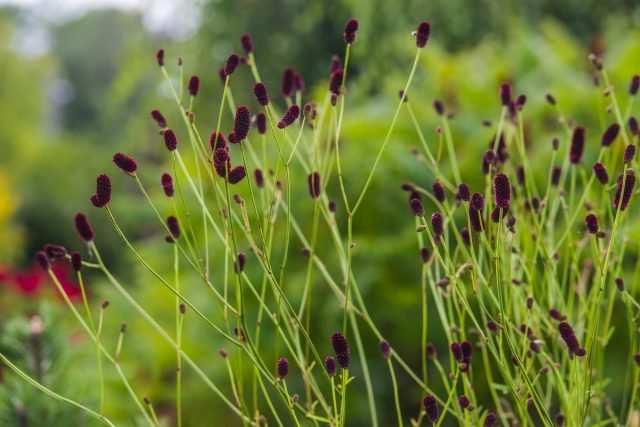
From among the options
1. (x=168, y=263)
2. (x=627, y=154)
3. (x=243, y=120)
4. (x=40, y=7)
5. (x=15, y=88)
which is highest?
(x=40, y=7)

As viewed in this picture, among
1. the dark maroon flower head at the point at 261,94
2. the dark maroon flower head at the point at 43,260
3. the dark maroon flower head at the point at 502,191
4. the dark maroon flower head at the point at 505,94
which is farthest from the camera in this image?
the dark maroon flower head at the point at 505,94

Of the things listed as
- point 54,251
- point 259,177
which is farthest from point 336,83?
point 54,251

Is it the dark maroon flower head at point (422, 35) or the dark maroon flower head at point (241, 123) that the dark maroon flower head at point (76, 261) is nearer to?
the dark maroon flower head at point (241, 123)

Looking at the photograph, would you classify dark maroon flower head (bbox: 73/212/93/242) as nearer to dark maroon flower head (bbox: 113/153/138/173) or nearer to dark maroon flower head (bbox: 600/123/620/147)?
dark maroon flower head (bbox: 113/153/138/173)

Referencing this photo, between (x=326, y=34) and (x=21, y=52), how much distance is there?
17.8m

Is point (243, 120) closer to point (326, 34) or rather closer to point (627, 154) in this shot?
point (627, 154)

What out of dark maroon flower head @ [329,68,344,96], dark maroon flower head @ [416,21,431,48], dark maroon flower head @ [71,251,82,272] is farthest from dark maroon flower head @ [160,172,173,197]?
dark maroon flower head @ [416,21,431,48]

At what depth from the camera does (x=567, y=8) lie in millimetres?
6055

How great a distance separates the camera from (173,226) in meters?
1.14

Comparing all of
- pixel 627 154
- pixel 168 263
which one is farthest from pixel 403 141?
pixel 627 154

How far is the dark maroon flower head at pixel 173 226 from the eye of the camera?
111cm

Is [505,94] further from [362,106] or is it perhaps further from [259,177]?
[362,106]

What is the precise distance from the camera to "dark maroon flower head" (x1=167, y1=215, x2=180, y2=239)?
3.64 ft

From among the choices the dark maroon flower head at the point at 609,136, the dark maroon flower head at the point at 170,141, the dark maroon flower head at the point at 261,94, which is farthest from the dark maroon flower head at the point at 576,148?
the dark maroon flower head at the point at 170,141
